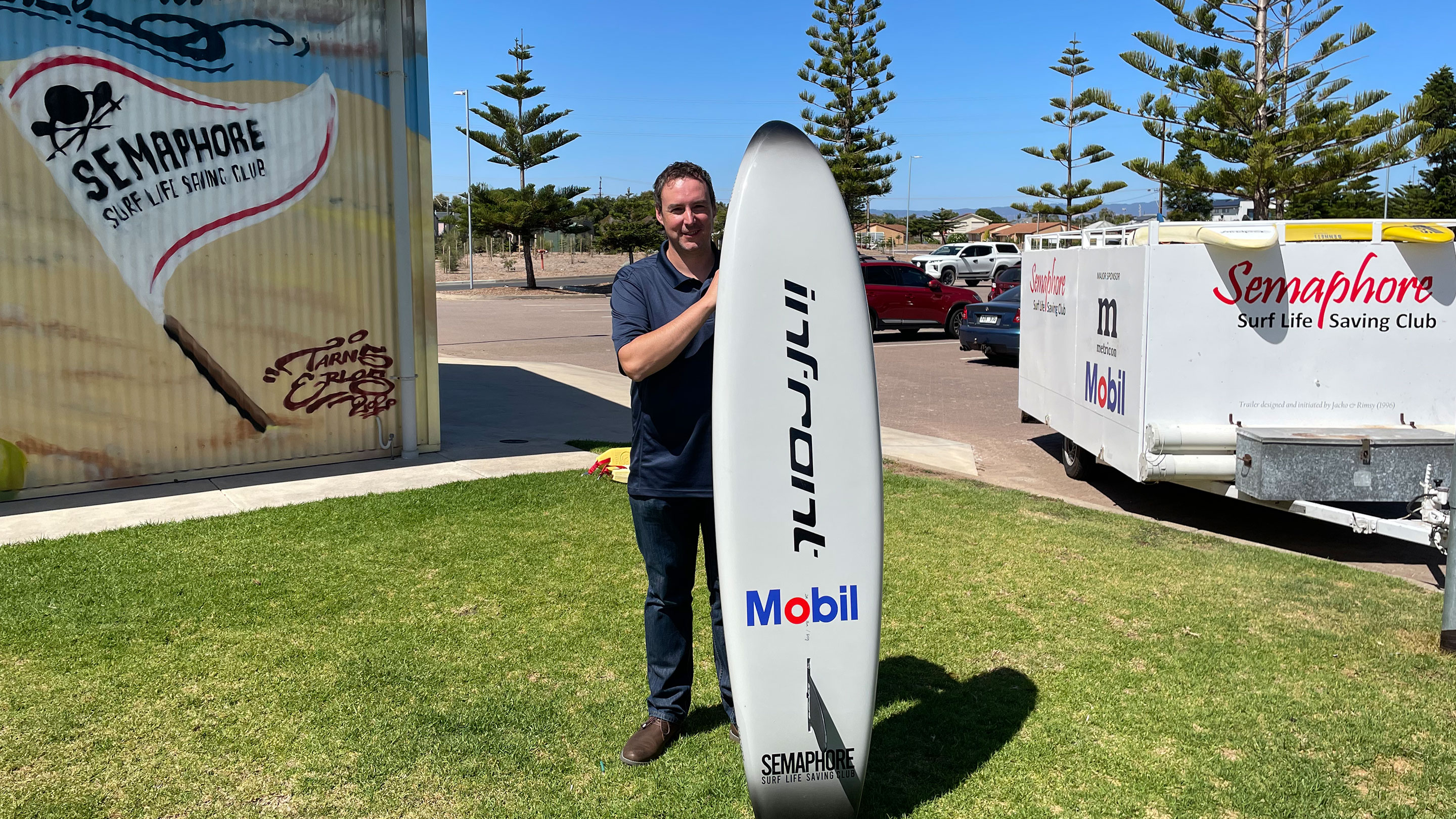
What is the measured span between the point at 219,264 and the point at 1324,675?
275 inches

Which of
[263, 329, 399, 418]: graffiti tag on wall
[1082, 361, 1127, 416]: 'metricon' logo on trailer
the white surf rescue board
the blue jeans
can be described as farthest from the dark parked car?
the white surf rescue board

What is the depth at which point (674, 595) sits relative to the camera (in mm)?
3449

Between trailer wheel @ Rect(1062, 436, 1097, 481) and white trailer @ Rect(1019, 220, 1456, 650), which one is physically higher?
white trailer @ Rect(1019, 220, 1456, 650)

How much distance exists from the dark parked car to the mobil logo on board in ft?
70.8

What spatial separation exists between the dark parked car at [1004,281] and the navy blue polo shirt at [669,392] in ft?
70.3

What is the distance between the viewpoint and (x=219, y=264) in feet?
24.3

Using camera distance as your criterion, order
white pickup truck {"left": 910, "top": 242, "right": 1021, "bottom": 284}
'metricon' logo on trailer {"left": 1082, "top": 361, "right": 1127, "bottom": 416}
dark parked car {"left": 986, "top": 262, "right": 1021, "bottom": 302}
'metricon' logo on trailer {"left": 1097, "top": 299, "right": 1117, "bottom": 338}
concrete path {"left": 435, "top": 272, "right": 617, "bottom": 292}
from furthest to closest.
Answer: concrete path {"left": 435, "top": 272, "right": 617, "bottom": 292}, white pickup truck {"left": 910, "top": 242, "right": 1021, "bottom": 284}, dark parked car {"left": 986, "top": 262, "right": 1021, "bottom": 302}, 'metricon' logo on trailer {"left": 1097, "top": 299, "right": 1117, "bottom": 338}, 'metricon' logo on trailer {"left": 1082, "top": 361, "right": 1127, "bottom": 416}

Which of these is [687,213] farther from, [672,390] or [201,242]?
[201,242]

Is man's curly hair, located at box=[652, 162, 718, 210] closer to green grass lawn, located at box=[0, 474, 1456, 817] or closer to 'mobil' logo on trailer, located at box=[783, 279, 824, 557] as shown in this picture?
'mobil' logo on trailer, located at box=[783, 279, 824, 557]

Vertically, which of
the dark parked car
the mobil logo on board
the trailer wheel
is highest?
the dark parked car

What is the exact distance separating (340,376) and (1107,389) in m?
5.55

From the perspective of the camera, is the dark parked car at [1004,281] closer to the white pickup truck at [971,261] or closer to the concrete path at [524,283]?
the white pickup truck at [971,261]

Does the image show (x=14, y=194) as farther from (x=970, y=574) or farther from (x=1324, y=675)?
(x=1324, y=675)

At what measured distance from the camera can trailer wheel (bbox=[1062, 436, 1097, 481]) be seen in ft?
28.3
